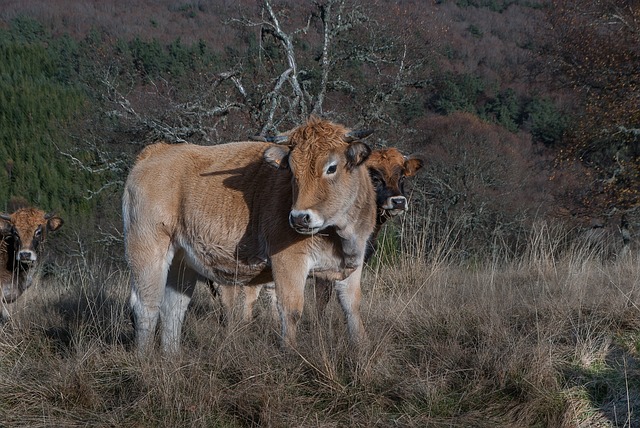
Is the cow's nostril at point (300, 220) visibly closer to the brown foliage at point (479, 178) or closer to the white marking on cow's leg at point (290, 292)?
the white marking on cow's leg at point (290, 292)

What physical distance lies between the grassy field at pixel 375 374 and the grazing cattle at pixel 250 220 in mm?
420

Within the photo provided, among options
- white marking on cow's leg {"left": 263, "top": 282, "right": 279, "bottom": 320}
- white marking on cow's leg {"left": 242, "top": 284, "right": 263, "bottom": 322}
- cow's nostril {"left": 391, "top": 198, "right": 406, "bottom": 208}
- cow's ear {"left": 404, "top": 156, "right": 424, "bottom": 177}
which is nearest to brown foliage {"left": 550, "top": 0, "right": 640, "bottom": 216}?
cow's ear {"left": 404, "top": 156, "right": 424, "bottom": 177}

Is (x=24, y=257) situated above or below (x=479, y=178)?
above

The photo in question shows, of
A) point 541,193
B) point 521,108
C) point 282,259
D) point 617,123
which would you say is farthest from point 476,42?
point 282,259

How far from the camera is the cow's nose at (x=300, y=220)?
215 inches

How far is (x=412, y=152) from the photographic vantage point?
19141 millimetres

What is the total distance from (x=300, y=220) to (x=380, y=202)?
246 cm

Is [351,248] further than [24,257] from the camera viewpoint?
No

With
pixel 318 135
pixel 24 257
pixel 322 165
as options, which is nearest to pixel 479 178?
pixel 24 257

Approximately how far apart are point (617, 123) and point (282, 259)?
12609mm

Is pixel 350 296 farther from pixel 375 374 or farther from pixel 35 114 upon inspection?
pixel 35 114

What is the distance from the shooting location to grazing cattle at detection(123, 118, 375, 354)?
5820 millimetres

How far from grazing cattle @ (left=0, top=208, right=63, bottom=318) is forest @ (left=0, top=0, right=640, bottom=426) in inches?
26.3

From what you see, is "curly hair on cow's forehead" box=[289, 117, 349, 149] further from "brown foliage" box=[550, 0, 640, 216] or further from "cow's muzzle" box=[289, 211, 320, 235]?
"brown foliage" box=[550, 0, 640, 216]
